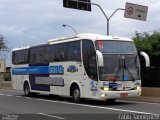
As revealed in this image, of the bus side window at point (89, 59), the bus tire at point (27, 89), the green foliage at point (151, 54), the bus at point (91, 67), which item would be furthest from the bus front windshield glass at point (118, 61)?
the bus tire at point (27, 89)

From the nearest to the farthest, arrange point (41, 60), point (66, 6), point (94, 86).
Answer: point (94, 86) < point (41, 60) < point (66, 6)

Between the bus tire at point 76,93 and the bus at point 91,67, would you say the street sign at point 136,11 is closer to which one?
the bus at point 91,67

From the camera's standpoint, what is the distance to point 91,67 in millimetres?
23172

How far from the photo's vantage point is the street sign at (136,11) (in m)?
38.2

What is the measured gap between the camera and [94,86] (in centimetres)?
2291

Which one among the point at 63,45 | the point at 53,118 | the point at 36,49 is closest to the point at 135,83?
the point at 63,45

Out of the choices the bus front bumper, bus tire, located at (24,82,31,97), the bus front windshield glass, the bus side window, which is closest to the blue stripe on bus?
bus tire, located at (24,82,31,97)

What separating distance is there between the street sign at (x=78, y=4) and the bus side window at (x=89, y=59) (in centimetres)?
1053

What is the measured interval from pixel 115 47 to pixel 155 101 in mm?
3830

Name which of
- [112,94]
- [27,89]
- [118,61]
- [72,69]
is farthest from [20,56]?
[112,94]

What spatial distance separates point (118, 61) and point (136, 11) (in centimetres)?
1694

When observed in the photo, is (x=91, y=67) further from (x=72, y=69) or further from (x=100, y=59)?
(x=72, y=69)

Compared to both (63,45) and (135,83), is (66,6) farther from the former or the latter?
(135,83)

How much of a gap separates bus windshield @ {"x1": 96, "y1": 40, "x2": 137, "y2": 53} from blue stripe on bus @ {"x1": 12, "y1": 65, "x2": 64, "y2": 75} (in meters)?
3.95
